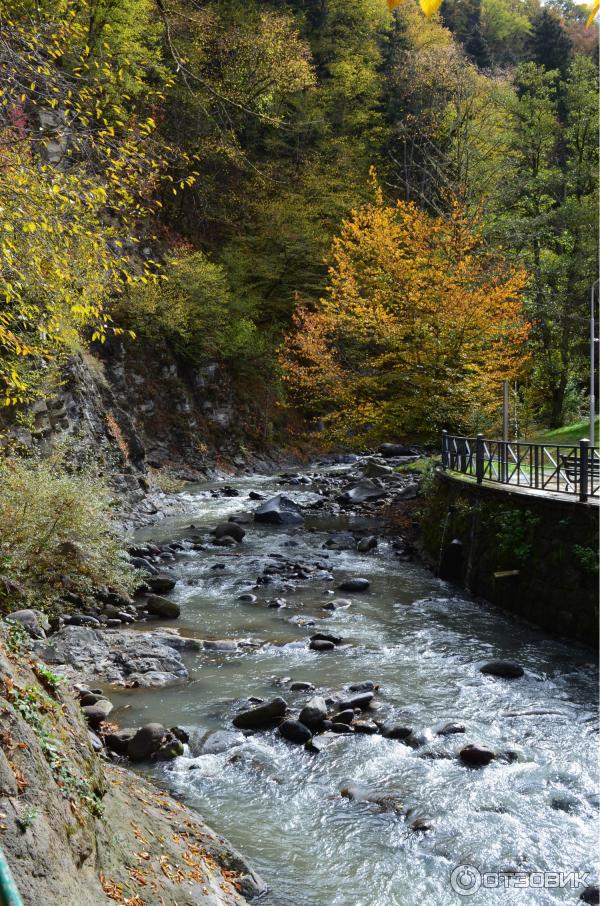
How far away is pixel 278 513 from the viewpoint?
1903 cm

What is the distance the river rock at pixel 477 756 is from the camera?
649cm

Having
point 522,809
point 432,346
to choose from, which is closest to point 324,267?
point 432,346

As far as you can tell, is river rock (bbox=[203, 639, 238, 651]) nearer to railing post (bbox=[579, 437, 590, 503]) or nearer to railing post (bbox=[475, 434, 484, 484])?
railing post (bbox=[579, 437, 590, 503])

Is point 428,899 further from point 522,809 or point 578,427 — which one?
point 578,427

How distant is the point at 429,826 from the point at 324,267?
3158 cm

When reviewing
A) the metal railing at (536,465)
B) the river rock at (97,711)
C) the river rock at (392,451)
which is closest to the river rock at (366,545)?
the metal railing at (536,465)

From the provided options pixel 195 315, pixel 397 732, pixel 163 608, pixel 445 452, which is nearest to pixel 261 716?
pixel 397 732

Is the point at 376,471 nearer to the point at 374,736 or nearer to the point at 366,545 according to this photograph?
the point at 366,545

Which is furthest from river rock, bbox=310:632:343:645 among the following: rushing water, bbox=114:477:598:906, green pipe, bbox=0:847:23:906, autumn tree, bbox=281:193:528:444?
autumn tree, bbox=281:193:528:444

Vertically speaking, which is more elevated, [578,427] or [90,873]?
[578,427]

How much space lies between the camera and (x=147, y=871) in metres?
3.63

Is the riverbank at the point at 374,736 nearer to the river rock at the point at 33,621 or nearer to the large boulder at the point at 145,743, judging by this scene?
the large boulder at the point at 145,743

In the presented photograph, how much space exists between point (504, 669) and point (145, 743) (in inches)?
180

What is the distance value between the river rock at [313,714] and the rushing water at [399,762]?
35 cm
